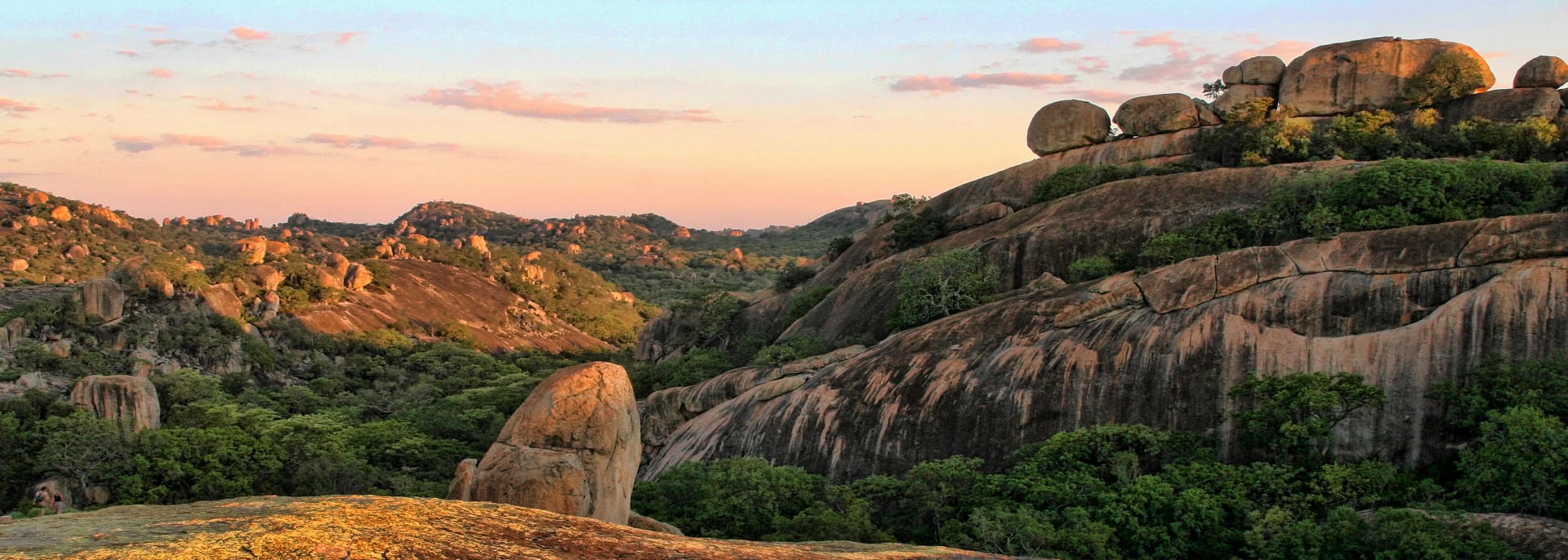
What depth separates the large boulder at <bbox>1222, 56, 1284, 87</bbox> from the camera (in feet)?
154

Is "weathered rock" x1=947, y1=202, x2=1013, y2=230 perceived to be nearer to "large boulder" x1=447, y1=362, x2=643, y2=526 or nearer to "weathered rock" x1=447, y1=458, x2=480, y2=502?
"large boulder" x1=447, y1=362, x2=643, y2=526

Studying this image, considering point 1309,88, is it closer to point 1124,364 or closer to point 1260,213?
point 1260,213

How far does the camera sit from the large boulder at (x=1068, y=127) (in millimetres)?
49094

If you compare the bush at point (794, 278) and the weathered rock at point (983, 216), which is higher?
the weathered rock at point (983, 216)

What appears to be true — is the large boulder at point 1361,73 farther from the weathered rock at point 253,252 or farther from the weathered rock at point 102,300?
the weathered rock at point 253,252

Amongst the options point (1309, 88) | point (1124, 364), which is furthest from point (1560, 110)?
point (1124, 364)

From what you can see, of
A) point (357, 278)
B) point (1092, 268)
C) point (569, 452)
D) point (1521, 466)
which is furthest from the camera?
point (357, 278)

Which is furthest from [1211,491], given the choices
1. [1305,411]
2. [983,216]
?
[983,216]

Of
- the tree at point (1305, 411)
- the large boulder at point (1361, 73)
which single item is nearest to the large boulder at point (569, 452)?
the tree at point (1305, 411)

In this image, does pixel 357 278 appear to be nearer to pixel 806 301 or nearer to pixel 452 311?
pixel 452 311

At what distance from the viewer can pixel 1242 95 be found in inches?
1841

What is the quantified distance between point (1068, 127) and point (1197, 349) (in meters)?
24.4

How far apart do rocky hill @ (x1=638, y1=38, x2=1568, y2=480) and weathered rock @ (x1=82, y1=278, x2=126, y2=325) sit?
25798mm

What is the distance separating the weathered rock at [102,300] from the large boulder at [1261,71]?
4671 cm
